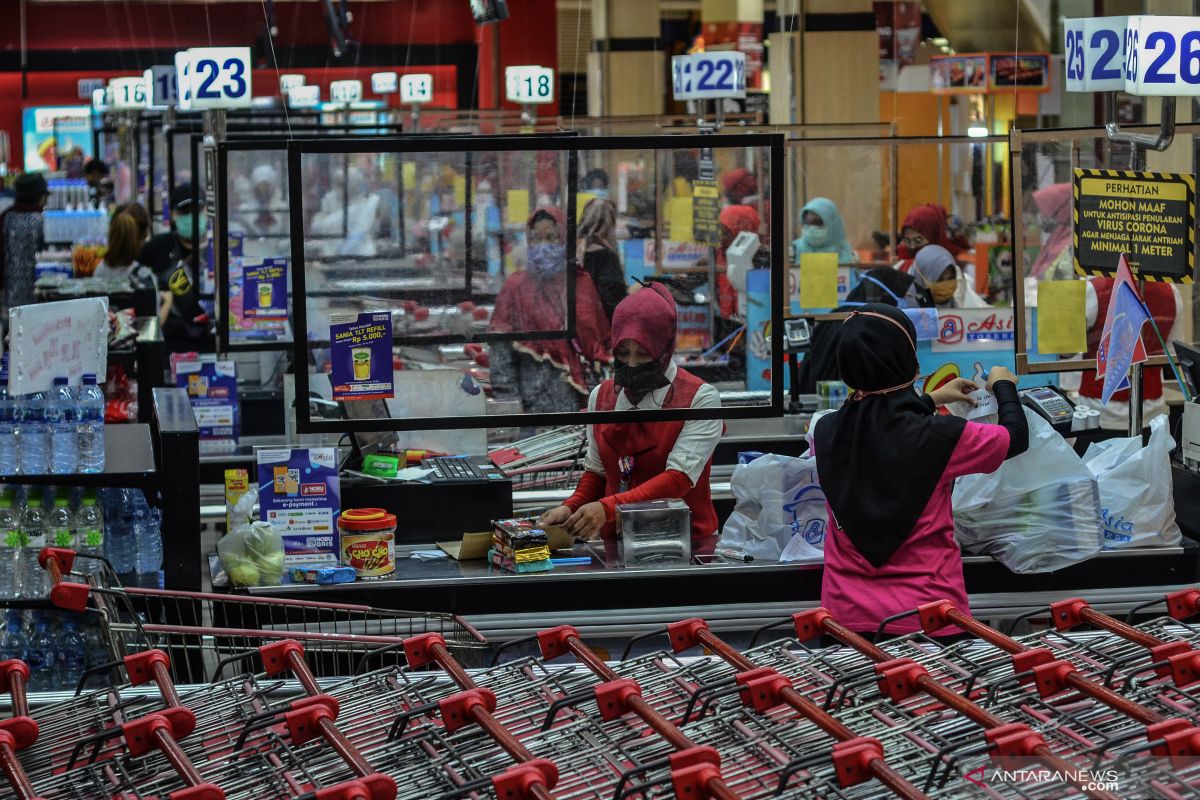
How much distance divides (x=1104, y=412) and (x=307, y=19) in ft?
71.9

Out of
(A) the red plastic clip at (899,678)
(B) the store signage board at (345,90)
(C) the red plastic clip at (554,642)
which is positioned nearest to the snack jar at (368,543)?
(C) the red plastic clip at (554,642)

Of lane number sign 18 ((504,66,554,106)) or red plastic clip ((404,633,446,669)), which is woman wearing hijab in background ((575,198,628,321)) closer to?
red plastic clip ((404,633,446,669))

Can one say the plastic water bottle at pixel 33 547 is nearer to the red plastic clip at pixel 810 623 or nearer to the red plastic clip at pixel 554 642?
the red plastic clip at pixel 554 642

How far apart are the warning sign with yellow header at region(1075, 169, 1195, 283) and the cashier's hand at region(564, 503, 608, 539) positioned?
218 centimetres

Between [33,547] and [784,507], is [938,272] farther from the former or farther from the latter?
[33,547]

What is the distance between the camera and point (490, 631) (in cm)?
487

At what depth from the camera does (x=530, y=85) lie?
1537cm

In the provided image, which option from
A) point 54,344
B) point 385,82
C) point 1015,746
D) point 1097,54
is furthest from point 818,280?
point 385,82

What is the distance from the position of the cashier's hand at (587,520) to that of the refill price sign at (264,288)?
301 cm

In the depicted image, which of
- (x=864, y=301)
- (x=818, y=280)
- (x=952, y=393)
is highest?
(x=818, y=280)

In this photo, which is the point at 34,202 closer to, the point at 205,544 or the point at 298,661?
the point at 205,544

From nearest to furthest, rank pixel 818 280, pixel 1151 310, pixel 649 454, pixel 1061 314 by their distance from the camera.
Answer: pixel 649 454 → pixel 1061 314 → pixel 1151 310 → pixel 818 280

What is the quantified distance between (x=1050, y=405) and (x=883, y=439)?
4.31 feet

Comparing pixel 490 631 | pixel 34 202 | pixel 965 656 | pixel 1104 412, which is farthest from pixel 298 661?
pixel 34 202
